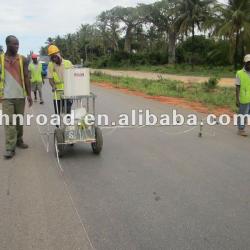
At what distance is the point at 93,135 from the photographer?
7.12 meters

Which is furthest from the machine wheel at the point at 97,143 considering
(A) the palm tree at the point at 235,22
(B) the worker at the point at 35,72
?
(A) the palm tree at the point at 235,22

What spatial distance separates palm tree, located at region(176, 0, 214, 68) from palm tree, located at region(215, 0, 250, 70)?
307 inches

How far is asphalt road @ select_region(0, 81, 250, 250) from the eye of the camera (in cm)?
404

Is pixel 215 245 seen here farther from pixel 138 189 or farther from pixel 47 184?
pixel 47 184

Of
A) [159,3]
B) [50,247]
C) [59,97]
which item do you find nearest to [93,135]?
[59,97]

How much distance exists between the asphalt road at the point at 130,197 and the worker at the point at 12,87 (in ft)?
1.12

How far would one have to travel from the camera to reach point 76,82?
6.92m

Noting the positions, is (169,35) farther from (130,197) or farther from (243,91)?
(130,197)

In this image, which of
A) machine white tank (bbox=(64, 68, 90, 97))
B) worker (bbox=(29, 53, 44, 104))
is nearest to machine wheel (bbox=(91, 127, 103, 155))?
machine white tank (bbox=(64, 68, 90, 97))

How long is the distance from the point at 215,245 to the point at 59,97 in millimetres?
4612

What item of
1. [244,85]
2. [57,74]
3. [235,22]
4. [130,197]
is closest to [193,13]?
[235,22]

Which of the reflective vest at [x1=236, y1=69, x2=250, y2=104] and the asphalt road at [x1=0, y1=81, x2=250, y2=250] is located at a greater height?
the reflective vest at [x1=236, y1=69, x2=250, y2=104]

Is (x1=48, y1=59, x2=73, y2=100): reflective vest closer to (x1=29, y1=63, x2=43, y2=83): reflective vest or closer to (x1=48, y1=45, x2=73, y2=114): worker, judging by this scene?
(x1=48, y1=45, x2=73, y2=114): worker

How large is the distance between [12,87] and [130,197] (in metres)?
3.33
